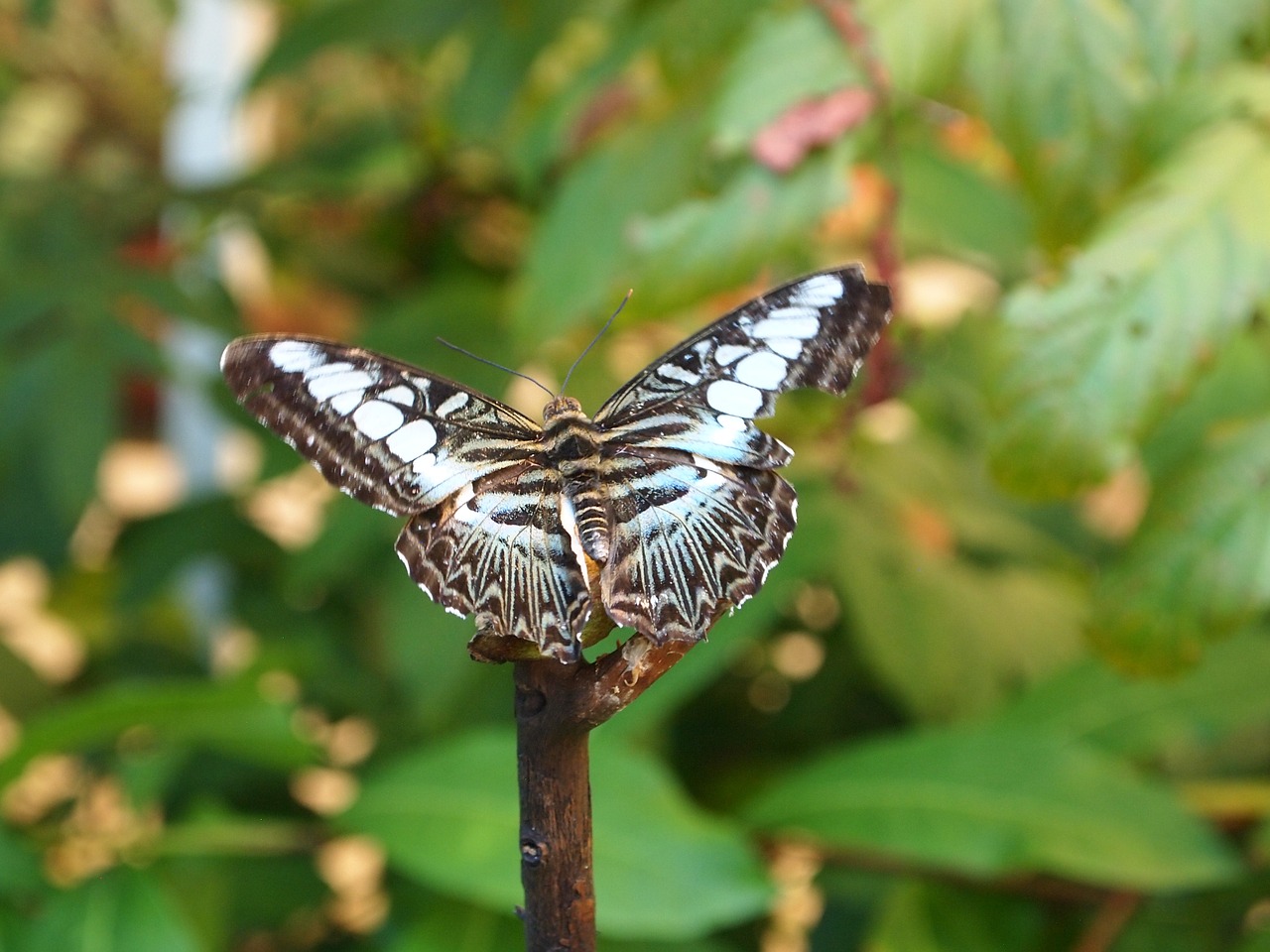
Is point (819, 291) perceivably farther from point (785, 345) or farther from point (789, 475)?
point (789, 475)

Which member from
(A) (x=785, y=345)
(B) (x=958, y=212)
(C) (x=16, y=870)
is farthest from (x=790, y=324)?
(C) (x=16, y=870)

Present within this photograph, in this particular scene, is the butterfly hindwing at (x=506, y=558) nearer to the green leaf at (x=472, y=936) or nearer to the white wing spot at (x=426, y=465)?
the white wing spot at (x=426, y=465)

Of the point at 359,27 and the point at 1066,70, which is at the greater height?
the point at 359,27

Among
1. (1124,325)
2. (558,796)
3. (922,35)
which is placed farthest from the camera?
(922,35)

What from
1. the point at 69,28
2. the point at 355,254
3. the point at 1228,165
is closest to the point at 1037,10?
the point at 1228,165

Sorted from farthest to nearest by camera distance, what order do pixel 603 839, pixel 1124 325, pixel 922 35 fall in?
pixel 603 839 → pixel 922 35 → pixel 1124 325

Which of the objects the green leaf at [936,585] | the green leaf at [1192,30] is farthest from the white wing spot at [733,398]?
the green leaf at [936,585]

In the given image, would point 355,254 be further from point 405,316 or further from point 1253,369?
point 1253,369
